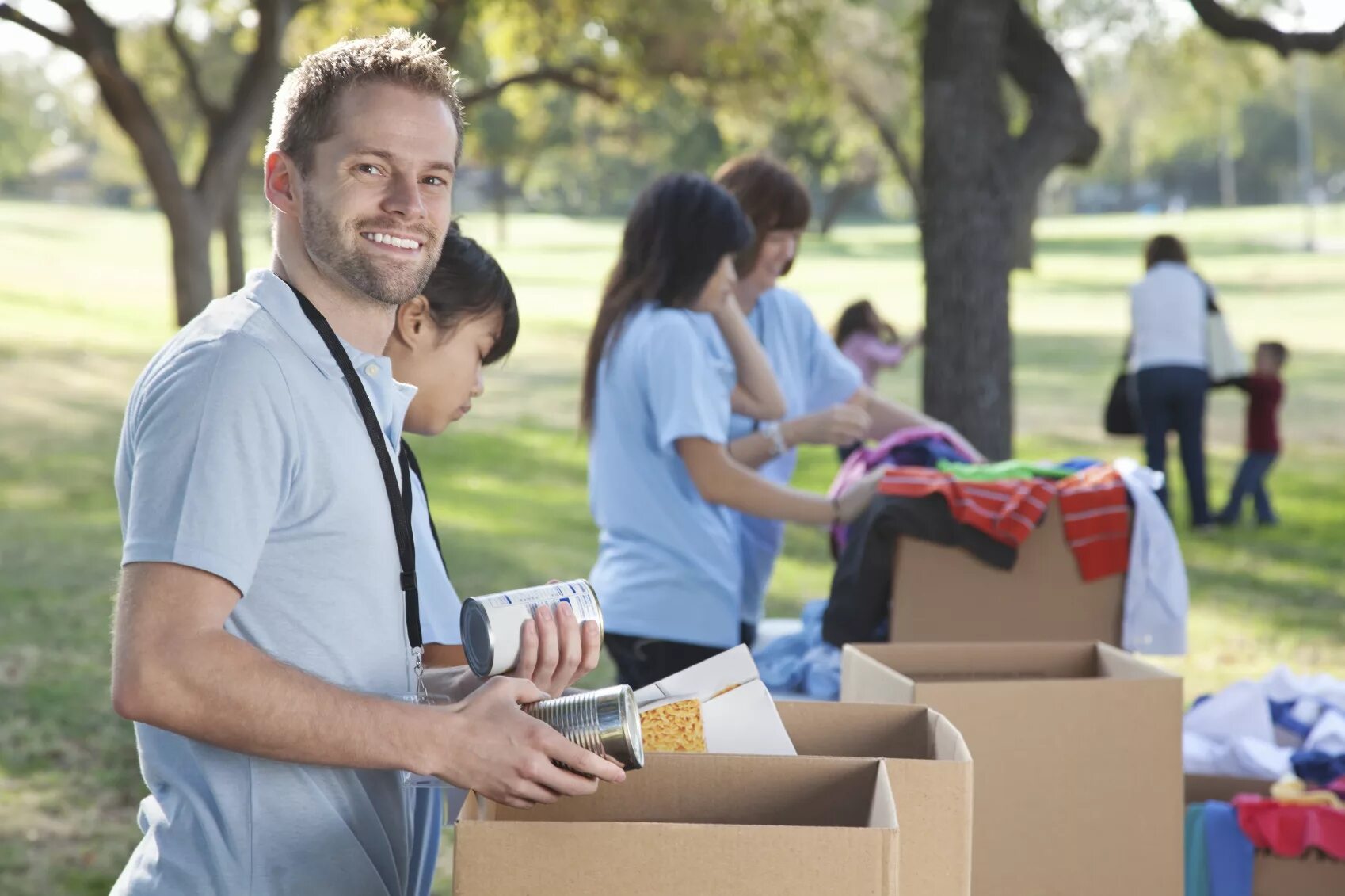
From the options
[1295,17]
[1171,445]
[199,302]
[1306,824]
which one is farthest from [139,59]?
[1306,824]

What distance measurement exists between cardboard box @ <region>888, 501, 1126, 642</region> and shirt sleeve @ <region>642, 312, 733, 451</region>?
26.9 inches

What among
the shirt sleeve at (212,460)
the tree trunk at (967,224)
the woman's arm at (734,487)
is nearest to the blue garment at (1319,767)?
the woman's arm at (734,487)

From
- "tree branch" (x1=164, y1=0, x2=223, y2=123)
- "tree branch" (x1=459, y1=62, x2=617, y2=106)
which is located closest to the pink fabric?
"tree branch" (x1=164, y1=0, x2=223, y2=123)

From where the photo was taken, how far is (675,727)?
188 centimetres

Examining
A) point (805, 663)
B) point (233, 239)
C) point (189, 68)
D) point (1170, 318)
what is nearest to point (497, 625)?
point (805, 663)

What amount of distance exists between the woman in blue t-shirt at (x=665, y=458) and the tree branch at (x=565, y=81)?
1511cm

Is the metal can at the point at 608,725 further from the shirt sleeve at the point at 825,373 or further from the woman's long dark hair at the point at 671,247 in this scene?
the shirt sleeve at the point at 825,373

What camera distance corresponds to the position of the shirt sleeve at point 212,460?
4.83 ft

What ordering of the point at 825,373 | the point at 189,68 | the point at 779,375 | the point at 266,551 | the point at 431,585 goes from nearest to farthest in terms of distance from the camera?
the point at 266,551, the point at 431,585, the point at 779,375, the point at 825,373, the point at 189,68

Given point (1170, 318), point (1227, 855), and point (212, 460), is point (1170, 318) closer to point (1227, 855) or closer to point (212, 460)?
point (1227, 855)

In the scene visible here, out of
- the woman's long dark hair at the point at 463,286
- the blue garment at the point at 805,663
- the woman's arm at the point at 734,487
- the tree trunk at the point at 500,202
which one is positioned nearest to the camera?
the woman's long dark hair at the point at 463,286

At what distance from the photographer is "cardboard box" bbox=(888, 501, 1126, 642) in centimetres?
372

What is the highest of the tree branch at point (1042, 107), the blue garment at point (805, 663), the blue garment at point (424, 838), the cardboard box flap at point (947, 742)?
the tree branch at point (1042, 107)

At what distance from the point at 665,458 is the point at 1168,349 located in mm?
7189
